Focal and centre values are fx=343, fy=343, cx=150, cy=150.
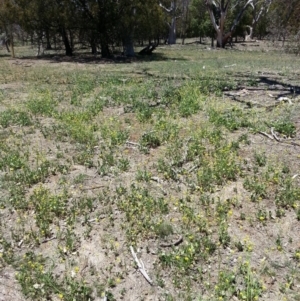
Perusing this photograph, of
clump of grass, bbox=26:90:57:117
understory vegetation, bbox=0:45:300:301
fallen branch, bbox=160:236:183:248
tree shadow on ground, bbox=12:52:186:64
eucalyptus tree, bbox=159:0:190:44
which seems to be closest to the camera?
understory vegetation, bbox=0:45:300:301

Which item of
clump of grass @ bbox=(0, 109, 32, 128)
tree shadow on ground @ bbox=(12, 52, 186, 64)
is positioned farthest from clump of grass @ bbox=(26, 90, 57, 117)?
tree shadow on ground @ bbox=(12, 52, 186, 64)

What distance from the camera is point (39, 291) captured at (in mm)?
2672

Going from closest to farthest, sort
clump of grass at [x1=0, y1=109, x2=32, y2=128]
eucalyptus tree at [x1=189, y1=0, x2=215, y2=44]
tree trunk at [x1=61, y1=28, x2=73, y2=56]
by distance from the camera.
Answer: clump of grass at [x1=0, y1=109, x2=32, y2=128] → tree trunk at [x1=61, y1=28, x2=73, y2=56] → eucalyptus tree at [x1=189, y1=0, x2=215, y2=44]

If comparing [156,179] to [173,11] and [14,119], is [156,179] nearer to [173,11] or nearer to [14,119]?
[14,119]

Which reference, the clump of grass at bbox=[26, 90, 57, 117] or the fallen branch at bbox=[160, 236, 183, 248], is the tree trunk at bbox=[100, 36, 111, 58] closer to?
the clump of grass at bbox=[26, 90, 57, 117]

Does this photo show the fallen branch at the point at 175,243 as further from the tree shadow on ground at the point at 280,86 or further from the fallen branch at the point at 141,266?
the tree shadow on ground at the point at 280,86

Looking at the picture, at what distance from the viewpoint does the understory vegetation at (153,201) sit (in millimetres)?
2766

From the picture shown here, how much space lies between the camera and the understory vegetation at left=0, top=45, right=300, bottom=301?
109 inches

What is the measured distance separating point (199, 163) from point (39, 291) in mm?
2613

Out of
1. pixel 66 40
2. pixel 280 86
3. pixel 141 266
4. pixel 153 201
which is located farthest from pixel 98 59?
pixel 141 266

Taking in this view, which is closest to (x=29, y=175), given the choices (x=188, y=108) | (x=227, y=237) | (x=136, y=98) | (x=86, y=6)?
(x=227, y=237)

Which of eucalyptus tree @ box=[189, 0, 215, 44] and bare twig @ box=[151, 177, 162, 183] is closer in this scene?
bare twig @ box=[151, 177, 162, 183]

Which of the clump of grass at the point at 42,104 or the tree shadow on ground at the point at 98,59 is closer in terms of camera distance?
the clump of grass at the point at 42,104

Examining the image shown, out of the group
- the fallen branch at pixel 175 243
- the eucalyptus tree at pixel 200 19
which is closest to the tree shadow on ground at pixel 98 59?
the fallen branch at pixel 175 243
